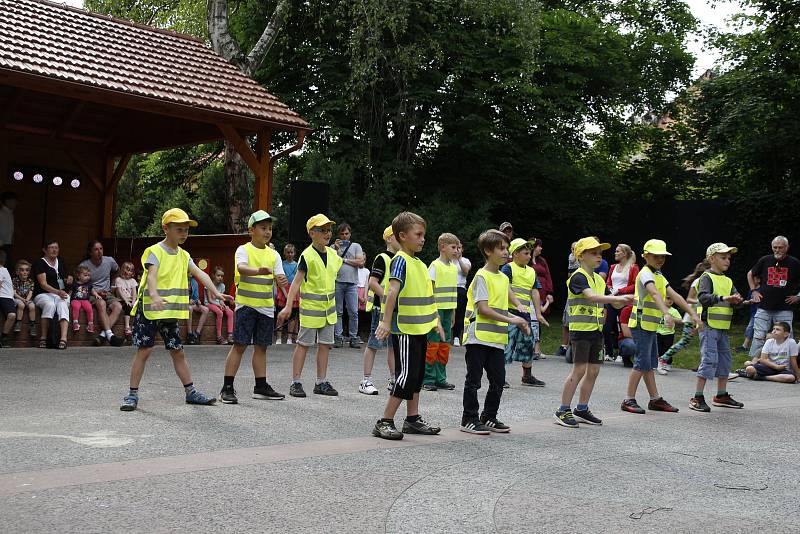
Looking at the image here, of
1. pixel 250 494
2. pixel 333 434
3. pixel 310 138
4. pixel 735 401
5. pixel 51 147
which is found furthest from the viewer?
pixel 310 138

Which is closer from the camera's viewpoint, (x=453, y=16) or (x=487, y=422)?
(x=487, y=422)

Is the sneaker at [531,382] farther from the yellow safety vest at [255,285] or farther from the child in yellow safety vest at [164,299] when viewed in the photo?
the child in yellow safety vest at [164,299]

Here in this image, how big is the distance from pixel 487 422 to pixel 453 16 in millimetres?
19044

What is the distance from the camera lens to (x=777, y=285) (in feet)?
43.4

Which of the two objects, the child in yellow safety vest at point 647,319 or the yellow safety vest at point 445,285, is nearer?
the child in yellow safety vest at point 647,319

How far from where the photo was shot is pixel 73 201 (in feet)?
65.5

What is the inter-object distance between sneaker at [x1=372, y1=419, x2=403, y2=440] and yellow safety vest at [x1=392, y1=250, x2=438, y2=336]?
2.45 feet

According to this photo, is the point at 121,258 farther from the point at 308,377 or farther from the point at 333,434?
the point at 333,434

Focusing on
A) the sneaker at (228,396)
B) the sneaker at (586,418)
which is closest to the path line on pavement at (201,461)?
the sneaker at (586,418)

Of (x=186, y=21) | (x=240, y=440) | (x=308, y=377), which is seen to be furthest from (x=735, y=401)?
(x=186, y=21)

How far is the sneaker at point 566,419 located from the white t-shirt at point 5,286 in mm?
8461

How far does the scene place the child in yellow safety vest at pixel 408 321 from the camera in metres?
6.95

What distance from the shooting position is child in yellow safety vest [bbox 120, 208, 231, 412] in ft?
26.0

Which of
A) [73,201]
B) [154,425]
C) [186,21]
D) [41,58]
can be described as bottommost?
[154,425]
